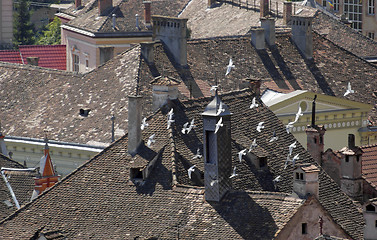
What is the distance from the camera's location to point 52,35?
119812 millimetres

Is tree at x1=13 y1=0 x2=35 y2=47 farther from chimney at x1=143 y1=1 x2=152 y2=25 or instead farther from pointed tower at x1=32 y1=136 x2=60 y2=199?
pointed tower at x1=32 y1=136 x2=60 y2=199

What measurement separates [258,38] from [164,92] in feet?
69.8

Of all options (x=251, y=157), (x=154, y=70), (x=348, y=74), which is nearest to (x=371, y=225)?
(x=251, y=157)

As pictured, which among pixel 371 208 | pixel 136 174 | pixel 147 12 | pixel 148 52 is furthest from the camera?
pixel 147 12

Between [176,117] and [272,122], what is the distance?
435cm

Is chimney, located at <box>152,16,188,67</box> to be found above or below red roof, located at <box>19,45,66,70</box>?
above

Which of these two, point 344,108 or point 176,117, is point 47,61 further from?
point 176,117

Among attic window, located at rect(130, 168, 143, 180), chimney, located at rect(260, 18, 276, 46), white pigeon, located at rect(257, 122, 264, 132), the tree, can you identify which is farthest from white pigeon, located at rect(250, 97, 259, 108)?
the tree

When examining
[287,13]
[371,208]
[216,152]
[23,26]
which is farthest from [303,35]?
[23,26]

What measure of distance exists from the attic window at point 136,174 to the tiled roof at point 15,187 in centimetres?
545

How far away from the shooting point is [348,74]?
245 ft

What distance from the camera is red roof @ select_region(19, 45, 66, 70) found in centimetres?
9281

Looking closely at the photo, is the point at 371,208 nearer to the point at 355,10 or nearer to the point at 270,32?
the point at 270,32

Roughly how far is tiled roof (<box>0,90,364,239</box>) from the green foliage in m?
65.4
